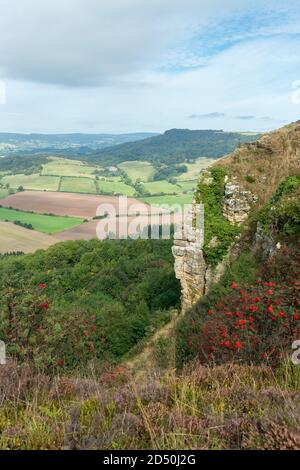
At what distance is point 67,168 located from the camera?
12681 centimetres

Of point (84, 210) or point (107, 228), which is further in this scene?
point (84, 210)

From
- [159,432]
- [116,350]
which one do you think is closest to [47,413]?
[159,432]

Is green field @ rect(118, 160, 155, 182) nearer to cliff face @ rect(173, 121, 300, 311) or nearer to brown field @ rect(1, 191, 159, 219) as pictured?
brown field @ rect(1, 191, 159, 219)

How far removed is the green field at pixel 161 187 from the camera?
3794 inches

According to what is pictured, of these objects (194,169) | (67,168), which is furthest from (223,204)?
(67,168)

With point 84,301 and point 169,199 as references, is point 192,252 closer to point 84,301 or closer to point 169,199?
point 84,301

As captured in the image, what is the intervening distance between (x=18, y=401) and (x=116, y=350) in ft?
46.7

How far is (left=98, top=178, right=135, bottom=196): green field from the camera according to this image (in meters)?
94.7

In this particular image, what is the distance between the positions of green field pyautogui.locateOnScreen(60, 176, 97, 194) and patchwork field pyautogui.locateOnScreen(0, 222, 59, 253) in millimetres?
33369

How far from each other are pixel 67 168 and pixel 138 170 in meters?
25.0

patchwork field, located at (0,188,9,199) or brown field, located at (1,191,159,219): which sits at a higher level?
patchwork field, located at (0,188,9,199)

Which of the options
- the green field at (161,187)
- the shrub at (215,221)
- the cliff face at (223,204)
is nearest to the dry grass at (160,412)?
→ the shrub at (215,221)

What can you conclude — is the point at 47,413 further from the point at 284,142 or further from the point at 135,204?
the point at 135,204

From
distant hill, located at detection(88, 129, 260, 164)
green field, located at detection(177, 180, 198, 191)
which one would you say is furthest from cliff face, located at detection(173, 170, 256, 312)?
distant hill, located at detection(88, 129, 260, 164)
